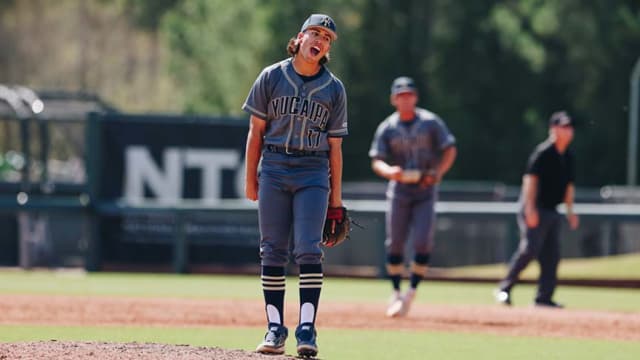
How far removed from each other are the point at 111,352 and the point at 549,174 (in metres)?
7.08

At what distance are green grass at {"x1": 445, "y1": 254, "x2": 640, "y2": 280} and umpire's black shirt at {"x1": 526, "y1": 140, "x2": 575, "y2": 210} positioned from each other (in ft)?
16.7

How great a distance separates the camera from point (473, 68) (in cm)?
3919

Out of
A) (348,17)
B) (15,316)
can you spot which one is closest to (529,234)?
(15,316)

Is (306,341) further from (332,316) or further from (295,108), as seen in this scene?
(332,316)

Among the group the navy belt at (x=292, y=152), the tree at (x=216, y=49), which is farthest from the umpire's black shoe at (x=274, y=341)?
the tree at (x=216, y=49)

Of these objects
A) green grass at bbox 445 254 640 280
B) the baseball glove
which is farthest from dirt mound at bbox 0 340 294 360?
green grass at bbox 445 254 640 280

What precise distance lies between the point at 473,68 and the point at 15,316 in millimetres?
29721

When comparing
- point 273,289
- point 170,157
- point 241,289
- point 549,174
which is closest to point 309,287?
point 273,289

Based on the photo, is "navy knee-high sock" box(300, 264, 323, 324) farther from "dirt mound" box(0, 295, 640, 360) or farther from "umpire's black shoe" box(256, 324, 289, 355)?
"dirt mound" box(0, 295, 640, 360)

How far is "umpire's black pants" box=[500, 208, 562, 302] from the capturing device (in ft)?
42.8

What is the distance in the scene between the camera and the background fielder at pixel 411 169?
1159cm

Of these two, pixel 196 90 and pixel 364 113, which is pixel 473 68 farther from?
pixel 196 90

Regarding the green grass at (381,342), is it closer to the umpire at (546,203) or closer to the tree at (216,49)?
the umpire at (546,203)

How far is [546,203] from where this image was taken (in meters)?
13.1
